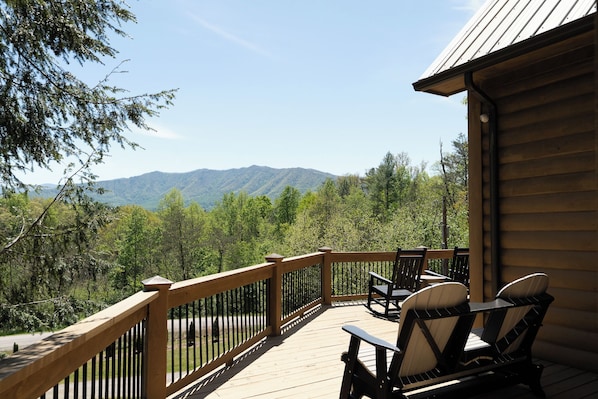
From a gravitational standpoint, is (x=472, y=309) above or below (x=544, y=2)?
below

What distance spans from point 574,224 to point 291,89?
91.3 meters

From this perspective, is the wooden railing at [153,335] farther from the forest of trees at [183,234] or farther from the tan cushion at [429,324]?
the forest of trees at [183,234]

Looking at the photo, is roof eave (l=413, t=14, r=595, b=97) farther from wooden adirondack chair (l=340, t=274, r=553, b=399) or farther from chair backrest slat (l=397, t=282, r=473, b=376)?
chair backrest slat (l=397, t=282, r=473, b=376)

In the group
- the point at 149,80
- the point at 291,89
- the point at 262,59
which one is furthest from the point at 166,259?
the point at 149,80

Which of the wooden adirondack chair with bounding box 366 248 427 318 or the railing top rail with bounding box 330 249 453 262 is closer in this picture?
the wooden adirondack chair with bounding box 366 248 427 318

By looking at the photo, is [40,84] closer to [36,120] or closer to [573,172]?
[36,120]

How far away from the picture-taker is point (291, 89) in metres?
91.2

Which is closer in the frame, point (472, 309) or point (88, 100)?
point (472, 309)

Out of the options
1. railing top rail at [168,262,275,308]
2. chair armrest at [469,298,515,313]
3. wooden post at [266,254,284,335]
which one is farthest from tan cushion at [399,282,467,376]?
wooden post at [266,254,284,335]

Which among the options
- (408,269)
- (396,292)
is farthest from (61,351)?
(408,269)

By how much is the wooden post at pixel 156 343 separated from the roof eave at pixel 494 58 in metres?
3.16

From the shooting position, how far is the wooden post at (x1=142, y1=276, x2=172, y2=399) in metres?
2.92

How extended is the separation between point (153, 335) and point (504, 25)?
4.08 metres

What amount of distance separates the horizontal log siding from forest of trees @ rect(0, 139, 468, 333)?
639 centimetres
